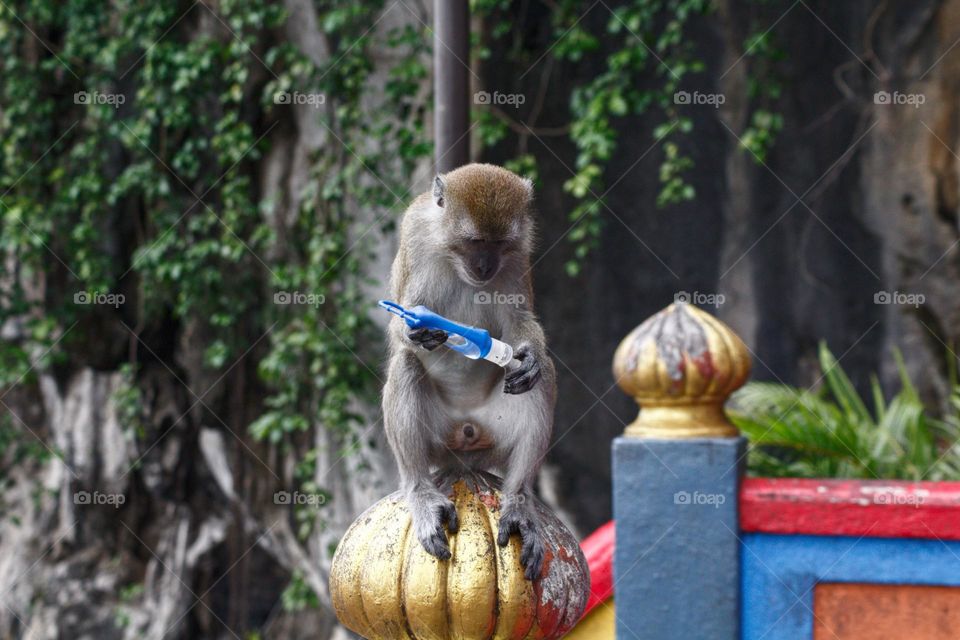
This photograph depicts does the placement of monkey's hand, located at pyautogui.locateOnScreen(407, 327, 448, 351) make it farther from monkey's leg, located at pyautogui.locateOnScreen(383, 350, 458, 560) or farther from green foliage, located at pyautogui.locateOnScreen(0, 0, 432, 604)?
green foliage, located at pyautogui.locateOnScreen(0, 0, 432, 604)

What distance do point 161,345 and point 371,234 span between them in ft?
6.40

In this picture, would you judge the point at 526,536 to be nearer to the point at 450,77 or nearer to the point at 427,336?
the point at 427,336

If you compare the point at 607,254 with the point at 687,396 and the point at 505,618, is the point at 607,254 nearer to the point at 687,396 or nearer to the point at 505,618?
the point at 687,396

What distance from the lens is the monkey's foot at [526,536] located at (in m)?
1.73

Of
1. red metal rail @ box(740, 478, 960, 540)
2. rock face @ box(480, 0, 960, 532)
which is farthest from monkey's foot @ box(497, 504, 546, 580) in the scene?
rock face @ box(480, 0, 960, 532)

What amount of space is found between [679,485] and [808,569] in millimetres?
451

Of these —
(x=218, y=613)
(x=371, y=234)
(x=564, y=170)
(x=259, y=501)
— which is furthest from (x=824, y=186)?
(x=218, y=613)

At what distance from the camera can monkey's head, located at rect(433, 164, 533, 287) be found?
2.29 metres

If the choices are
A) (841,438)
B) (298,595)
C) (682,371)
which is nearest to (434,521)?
(682,371)

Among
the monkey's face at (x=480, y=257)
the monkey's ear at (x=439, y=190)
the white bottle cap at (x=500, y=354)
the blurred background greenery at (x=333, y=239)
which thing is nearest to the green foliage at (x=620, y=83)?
the blurred background greenery at (x=333, y=239)

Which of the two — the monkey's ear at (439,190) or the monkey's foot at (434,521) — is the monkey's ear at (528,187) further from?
the monkey's foot at (434,521)

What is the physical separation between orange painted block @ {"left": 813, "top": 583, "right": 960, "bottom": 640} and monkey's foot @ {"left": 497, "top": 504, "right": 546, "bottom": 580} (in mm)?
1636

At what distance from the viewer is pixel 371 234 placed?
575 centimetres

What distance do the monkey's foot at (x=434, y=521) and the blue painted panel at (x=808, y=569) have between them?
1.60 m
